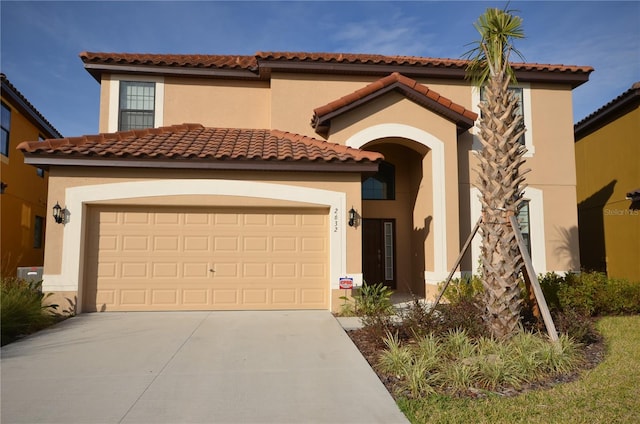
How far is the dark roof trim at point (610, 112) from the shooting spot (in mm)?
13484

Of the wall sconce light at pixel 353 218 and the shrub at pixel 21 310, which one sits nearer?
the shrub at pixel 21 310

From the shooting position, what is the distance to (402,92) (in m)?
11.8

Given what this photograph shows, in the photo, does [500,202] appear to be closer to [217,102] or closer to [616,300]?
[616,300]

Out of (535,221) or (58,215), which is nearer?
(58,215)

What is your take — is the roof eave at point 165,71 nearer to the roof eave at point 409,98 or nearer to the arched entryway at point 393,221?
the roof eave at point 409,98

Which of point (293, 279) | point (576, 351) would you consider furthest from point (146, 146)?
point (576, 351)

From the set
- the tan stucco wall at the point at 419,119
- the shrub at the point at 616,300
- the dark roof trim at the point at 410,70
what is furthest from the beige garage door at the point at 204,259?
the shrub at the point at 616,300

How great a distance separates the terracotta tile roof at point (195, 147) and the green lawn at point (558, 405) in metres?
6.09

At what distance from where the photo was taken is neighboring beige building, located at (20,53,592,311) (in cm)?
975

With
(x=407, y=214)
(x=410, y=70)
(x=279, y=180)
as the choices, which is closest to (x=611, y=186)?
(x=407, y=214)

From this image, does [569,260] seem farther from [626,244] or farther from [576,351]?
[576,351]

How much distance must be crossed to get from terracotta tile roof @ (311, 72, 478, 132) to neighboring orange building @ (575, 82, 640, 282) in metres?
5.74

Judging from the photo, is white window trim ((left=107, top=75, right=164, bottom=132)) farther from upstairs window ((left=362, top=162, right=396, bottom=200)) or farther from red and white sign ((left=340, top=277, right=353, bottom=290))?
red and white sign ((left=340, top=277, right=353, bottom=290))

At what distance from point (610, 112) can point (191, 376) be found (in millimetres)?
15741
